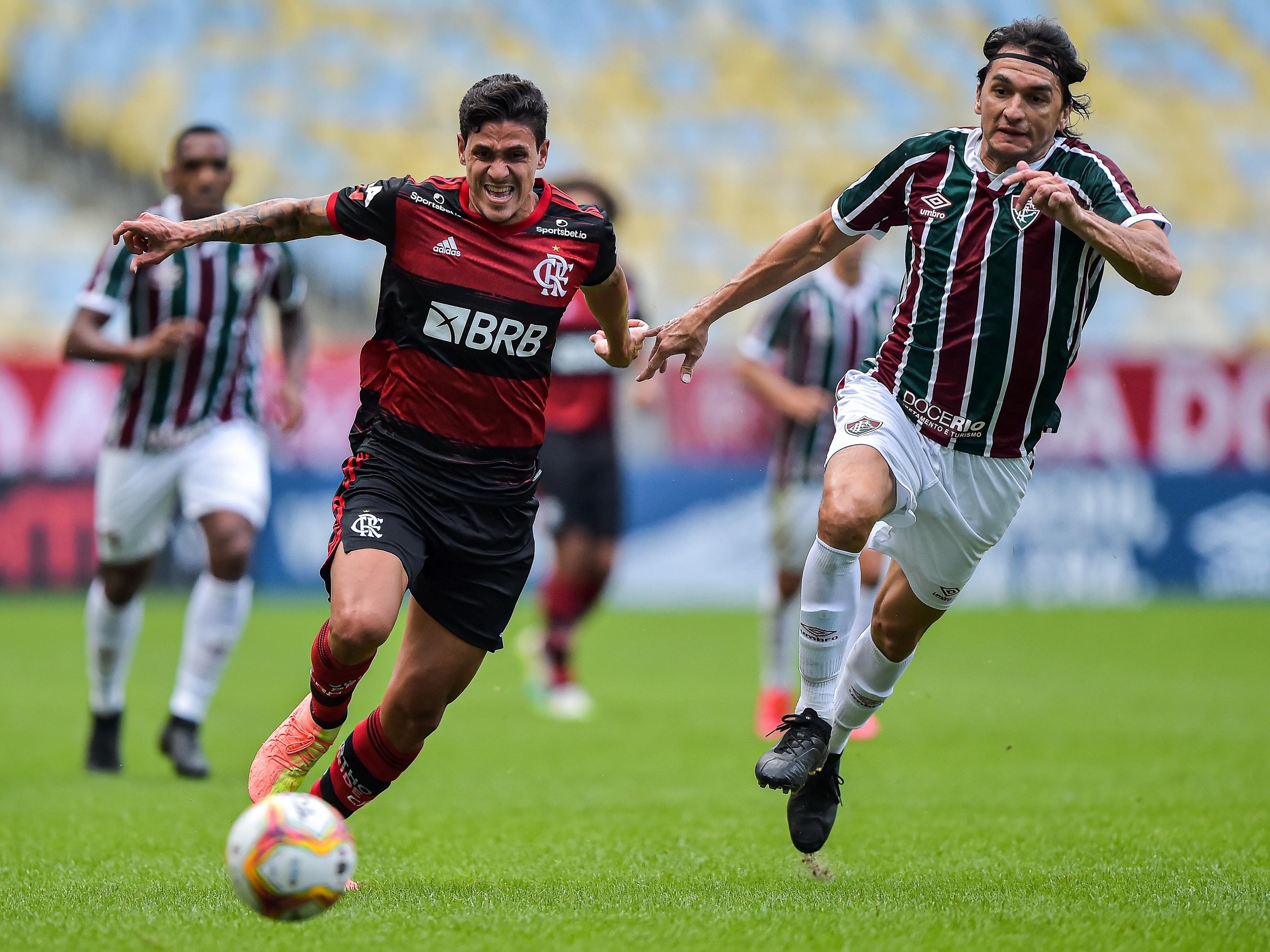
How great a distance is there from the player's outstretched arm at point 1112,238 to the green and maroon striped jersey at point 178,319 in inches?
168

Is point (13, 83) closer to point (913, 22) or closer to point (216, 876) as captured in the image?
point (913, 22)

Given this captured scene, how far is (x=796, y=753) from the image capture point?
4.81 meters

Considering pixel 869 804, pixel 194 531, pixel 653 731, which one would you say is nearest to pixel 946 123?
pixel 194 531

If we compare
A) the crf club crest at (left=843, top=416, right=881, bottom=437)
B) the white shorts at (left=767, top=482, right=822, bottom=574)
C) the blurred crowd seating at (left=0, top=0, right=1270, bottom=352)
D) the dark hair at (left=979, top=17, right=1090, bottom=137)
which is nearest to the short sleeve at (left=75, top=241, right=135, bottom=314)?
the white shorts at (left=767, top=482, right=822, bottom=574)

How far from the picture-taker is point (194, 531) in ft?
52.9

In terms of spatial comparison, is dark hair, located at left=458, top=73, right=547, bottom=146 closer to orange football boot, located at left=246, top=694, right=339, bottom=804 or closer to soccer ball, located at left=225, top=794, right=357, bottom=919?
orange football boot, located at left=246, top=694, right=339, bottom=804

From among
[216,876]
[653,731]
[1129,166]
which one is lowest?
[653,731]

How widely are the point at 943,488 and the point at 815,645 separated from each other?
661 millimetres

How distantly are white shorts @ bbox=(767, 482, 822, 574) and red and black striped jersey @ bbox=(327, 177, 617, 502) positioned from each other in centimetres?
417

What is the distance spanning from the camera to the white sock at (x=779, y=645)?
9.05 m

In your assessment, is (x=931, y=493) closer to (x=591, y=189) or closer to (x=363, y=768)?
(x=363, y=768)

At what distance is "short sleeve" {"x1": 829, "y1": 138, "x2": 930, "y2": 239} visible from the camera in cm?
526

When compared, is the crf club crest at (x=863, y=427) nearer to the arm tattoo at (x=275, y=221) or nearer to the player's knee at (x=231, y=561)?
the arm tattoo at (x=275, y=221)

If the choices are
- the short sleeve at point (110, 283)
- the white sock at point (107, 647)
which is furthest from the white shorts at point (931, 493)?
the white sock at point (107, 647)
